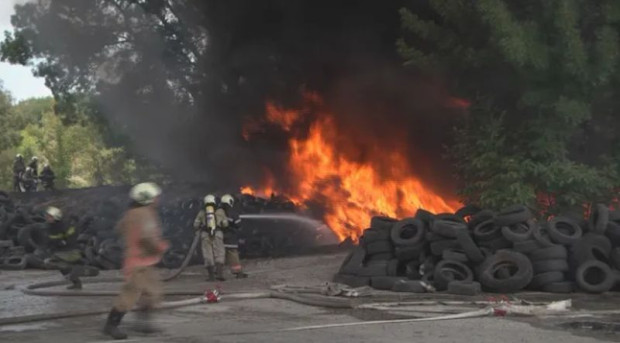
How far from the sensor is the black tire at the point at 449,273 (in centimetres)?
1089

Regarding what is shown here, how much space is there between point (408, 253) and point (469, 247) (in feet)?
3.29

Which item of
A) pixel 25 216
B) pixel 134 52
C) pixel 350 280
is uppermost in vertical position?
pixel 134 52

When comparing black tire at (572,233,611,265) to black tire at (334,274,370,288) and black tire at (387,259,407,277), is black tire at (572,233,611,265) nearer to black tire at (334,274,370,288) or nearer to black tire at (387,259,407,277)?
black tire at (387,259,407,277)

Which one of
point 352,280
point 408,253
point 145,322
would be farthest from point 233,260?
point 145,322

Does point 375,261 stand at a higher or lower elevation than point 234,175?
lower

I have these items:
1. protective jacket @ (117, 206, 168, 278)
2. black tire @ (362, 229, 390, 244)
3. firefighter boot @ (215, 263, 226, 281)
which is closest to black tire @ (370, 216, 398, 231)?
black tire @ (362, 229, 390, 244)

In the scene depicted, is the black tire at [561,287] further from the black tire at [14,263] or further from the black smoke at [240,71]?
the black tire at [14,263]

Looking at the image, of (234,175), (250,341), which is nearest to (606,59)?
(250,341)

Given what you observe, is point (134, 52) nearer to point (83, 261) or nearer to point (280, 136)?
point (280, 136)

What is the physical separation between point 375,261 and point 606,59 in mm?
5020

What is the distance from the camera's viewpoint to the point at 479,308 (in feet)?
30.5

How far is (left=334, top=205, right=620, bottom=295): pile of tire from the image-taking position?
10.6 metres

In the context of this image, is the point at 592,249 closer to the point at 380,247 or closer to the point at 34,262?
the point at 380,247

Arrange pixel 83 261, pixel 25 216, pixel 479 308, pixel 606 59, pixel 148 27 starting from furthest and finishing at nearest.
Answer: pixel 148 27
pixel 25 216
pixel 83 261
pixel 606 59
pixel 479 308
